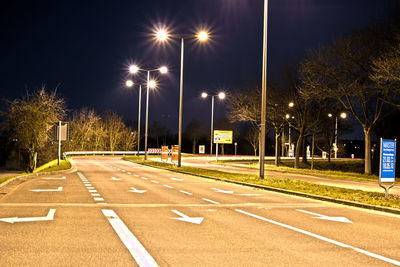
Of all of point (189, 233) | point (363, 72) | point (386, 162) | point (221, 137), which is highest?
point (363, 72)

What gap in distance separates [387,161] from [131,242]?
10.5 metres

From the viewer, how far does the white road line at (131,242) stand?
6306 millimetres

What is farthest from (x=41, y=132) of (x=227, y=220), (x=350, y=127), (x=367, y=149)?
(x=350, y=127)

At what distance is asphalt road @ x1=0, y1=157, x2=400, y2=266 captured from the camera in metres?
6.50

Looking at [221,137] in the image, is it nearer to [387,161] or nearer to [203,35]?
[203,35]

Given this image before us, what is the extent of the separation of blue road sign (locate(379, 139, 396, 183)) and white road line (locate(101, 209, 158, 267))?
883cm

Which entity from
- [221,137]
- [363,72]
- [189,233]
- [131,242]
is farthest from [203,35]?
[221,137]

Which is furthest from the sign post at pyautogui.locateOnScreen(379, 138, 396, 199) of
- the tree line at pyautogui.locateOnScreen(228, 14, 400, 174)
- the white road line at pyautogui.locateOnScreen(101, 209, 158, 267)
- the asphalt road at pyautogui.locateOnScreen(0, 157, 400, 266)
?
the tree line at pyautogui.locateOnScreen(228, 14, 400, 174)

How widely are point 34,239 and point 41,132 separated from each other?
96.9 feet

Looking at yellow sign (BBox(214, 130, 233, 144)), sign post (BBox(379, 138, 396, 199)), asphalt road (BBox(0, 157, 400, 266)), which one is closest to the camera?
asphalt road (BBox(0, 157, 400, 266))

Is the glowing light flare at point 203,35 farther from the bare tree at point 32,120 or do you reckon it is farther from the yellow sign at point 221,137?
the yellow sign at point 221,137

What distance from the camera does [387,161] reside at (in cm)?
1507

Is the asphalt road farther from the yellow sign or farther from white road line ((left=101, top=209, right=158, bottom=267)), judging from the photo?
the yellow sign

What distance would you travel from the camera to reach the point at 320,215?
11.6 metres
